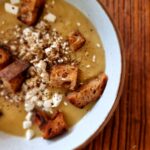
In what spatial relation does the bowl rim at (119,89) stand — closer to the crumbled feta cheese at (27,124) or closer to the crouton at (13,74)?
the crumbled feta cheese at (27,124)

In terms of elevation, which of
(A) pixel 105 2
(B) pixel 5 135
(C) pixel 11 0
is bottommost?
(B) pixel 5 135

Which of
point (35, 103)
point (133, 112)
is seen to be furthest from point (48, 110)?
point (133, 112)

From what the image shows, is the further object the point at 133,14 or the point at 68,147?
the point at 133,14

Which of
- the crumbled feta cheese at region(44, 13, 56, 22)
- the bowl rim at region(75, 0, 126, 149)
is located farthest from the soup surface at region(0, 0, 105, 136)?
the bowl rim at region(75, 0, 126, 149)

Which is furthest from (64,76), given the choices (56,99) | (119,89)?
(119,89)

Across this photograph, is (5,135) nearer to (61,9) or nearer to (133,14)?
(61,9)

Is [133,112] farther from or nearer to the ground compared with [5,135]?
nearer to the ground

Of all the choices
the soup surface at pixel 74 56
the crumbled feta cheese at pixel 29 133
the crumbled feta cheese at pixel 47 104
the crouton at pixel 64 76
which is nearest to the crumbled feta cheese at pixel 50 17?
the soup surface at pixel 74 56

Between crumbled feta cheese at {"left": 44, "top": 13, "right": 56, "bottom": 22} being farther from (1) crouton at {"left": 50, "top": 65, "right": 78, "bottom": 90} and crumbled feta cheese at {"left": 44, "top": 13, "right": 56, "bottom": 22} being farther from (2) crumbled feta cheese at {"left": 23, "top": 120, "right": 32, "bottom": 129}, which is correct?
(2) crumbled feta cheese at {"left": 23, "top": 120, "right": 32, "bottom": 129}
